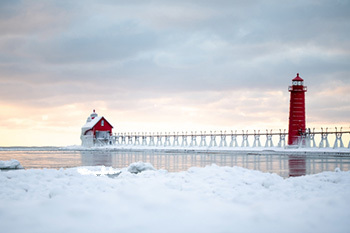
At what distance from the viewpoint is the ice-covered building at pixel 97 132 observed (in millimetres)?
77625

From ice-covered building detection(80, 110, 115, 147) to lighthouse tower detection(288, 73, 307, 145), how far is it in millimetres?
41598

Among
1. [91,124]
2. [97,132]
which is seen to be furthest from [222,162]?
[97,132]

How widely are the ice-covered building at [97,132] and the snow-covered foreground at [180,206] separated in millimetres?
68478

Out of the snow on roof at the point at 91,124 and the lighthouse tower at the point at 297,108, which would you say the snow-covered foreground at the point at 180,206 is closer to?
the lighthouse tower at the point at 297,108

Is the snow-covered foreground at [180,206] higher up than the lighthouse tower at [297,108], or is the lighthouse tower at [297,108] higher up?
the lighthouse tower at [297,108]

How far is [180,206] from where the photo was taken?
7.43m

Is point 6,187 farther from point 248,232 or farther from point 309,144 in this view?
point 309,144

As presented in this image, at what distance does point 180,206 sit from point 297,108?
136 ft

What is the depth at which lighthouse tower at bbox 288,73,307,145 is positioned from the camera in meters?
46.3

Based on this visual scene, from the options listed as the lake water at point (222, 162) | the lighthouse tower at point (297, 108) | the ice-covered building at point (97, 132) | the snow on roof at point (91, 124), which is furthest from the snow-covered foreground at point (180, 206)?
the ice-covered building at point (97, 132)

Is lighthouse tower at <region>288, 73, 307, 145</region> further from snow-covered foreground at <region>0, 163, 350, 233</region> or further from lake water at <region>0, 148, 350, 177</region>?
snow-covered foreground at <region>0, 163, 350, 233</region>

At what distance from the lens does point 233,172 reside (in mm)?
10734

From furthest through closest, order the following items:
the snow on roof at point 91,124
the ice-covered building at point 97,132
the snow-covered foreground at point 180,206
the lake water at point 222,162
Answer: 1. the ice-covered building at point 97,132
2. the snow on roof at point 91,124
3. the lake water at point 222,162
4. the snow-covered foreground at point 180,206

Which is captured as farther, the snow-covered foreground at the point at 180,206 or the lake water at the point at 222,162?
the lake water at the point at 222,162
